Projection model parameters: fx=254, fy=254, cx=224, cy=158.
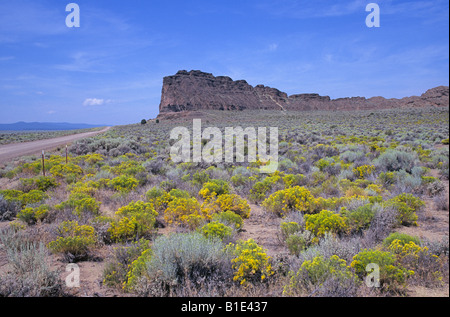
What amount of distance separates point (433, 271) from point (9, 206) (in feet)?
28.8

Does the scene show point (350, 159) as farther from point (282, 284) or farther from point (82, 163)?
point (82, 163)

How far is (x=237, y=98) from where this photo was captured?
118 m

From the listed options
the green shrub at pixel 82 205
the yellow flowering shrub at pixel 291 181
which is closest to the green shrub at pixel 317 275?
the yellow flowering shrub at pixel 291 181

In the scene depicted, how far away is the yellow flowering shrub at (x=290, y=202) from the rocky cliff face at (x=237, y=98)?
9330 centimetres

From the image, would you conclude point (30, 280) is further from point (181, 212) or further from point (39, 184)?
point (39, 184)

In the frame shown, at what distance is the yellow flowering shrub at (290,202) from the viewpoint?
20.1ft

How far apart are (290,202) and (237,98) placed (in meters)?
115

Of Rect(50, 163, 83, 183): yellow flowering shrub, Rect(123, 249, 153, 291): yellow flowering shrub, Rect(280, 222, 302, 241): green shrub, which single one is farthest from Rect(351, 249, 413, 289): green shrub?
Rect(50, 163, 83, 183): yellow flowering shrub

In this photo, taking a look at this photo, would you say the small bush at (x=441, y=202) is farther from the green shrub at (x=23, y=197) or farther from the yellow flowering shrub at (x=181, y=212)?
the green shrub at (x=23, y=197)

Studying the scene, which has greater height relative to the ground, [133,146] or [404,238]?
[133,146]

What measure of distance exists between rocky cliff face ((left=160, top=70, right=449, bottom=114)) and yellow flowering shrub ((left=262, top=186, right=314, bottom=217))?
306 feet

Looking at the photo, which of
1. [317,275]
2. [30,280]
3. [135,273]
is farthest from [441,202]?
[30,280]

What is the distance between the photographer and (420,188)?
706 cm

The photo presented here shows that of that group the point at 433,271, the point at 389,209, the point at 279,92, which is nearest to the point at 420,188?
the point at 389,209
